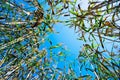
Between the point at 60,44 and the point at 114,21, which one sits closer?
the point at 114,21

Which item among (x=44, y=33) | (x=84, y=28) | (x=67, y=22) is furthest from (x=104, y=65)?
(x=44, y=33)

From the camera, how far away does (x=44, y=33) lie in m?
2.32

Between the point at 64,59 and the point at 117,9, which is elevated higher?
the point at 117,9

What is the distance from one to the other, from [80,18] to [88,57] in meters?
0.50

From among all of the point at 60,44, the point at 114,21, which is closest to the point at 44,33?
the point at 60,44

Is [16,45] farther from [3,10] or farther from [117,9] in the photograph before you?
[117,9]

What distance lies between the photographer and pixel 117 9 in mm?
1176

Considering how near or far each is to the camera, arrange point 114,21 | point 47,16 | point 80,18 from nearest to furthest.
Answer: point 114,21 < point 80,18 < point 47,16

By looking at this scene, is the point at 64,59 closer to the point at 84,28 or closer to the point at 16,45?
the point at 16,45

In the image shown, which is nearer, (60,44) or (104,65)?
(104,65)

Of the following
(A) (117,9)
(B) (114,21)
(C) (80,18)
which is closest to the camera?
(A) (117,9)

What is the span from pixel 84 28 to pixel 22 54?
2.74 feet

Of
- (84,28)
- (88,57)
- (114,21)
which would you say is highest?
(114,21)

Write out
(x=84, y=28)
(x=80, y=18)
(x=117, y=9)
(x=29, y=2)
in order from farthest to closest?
(x=29, y=2) < (x=84, y=28) < (x=80, y=18) < (x=117, y=9)
